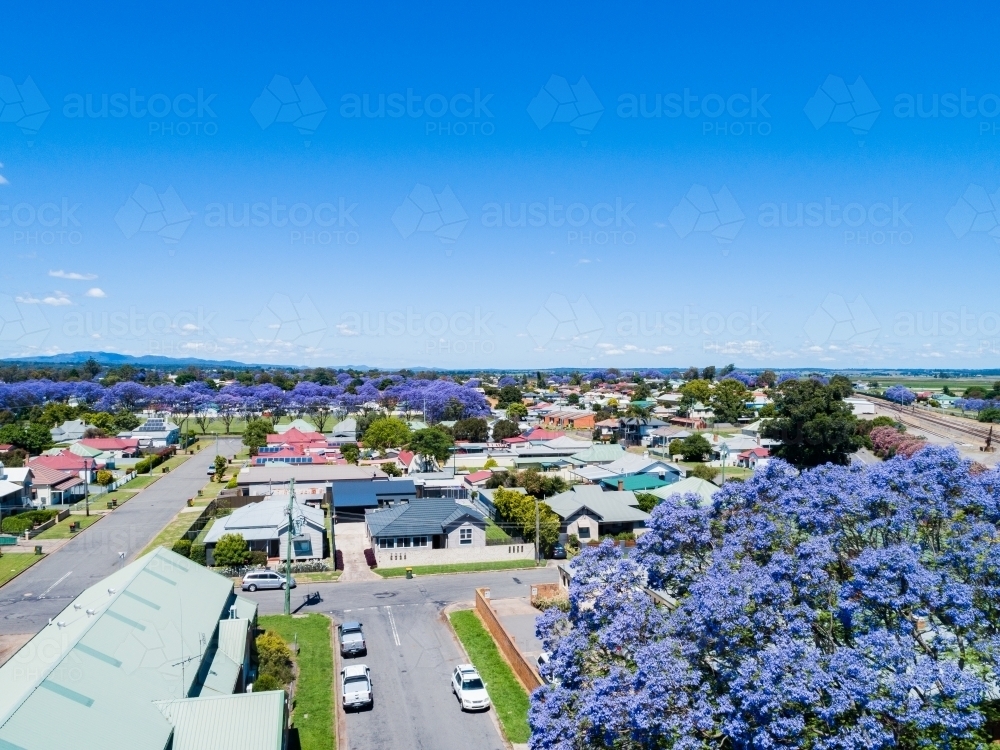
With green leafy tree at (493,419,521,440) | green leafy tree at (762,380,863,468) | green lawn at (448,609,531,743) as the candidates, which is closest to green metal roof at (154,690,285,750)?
green lawn at (448,609,531,743)

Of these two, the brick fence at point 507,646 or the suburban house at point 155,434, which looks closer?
the brick fence at point 507,646

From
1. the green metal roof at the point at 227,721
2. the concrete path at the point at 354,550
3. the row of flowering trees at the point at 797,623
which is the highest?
the row of flowering trees at the point at 797,623

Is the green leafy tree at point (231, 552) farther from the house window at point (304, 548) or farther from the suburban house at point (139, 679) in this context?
the suburban house at point (139, 679)

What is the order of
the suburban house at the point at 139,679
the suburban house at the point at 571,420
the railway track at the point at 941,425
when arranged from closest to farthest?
the suburban house at the point at 139,679, the railway track at the point at 941,425, the suburban house at the point at 571,420

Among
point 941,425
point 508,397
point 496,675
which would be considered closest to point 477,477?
point 496,675

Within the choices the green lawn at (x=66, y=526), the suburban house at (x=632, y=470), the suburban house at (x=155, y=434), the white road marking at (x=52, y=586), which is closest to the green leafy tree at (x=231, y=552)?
the white road marking at (x=52, y=586)

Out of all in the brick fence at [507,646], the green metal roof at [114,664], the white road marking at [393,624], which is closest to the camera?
the green metal roof at [114,664]

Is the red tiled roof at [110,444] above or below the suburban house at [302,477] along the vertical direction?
above
